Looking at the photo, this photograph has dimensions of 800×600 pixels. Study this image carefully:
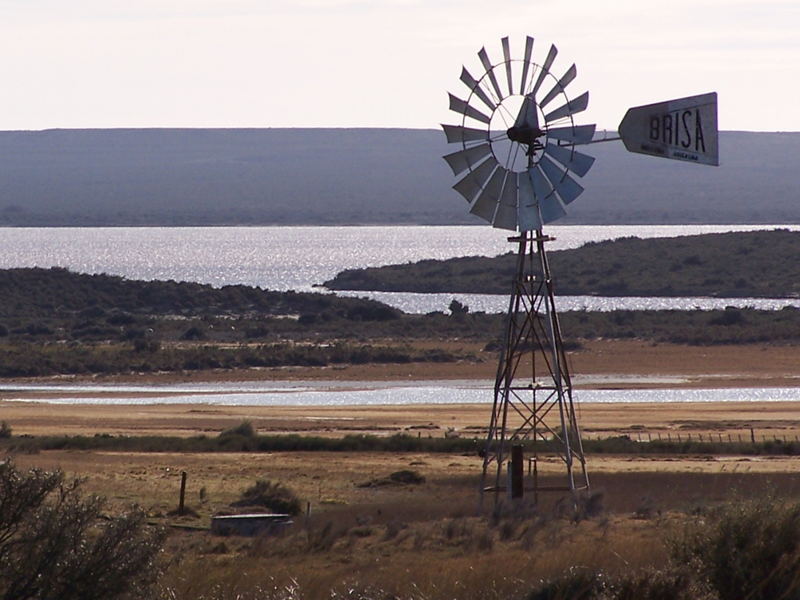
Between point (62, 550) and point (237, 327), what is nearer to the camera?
point (62, 550)

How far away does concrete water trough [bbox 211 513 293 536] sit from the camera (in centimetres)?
2106

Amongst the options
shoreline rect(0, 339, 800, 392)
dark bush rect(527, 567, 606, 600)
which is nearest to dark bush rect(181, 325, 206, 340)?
shoreline rect(0, 339, 800, 392)

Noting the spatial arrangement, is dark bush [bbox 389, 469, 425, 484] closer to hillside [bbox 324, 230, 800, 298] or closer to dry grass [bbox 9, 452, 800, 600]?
dry grass [bbox 9, 452, 800, 600]

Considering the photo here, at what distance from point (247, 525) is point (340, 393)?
3330cm

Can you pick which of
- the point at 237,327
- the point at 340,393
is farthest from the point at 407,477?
the point at 237,327

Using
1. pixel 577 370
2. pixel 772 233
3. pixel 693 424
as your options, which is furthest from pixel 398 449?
pixel 772 233

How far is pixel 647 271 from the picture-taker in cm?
11812

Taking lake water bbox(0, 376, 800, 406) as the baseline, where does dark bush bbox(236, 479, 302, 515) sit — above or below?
above

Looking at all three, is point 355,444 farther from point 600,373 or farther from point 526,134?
point 600,373

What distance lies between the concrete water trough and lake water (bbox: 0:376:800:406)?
28.4 meters

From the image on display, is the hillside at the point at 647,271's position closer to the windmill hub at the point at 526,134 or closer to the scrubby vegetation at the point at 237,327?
the scrubby vegetation at the point at 237,327

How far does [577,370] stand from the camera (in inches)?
2421

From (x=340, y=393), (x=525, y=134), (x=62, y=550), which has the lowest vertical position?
(x=340, y=393)

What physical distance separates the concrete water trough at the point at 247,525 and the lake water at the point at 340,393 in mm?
28377
